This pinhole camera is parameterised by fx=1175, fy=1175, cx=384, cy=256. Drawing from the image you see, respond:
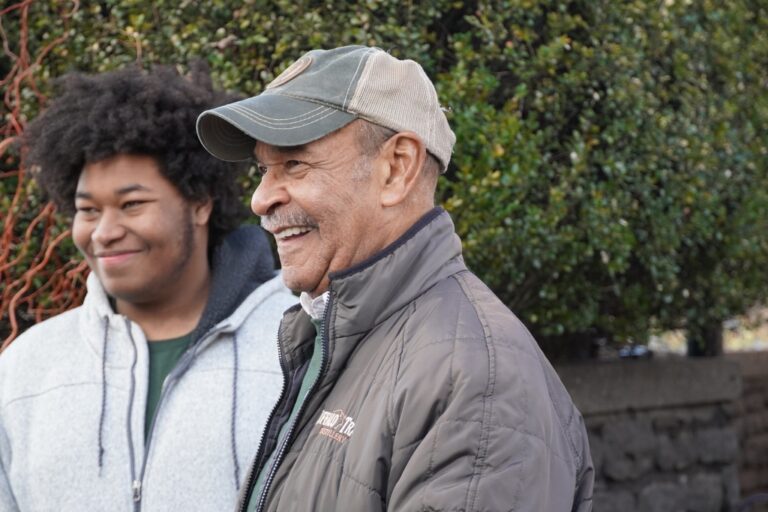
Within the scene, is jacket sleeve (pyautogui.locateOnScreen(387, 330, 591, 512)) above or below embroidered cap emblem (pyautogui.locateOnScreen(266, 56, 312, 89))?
below

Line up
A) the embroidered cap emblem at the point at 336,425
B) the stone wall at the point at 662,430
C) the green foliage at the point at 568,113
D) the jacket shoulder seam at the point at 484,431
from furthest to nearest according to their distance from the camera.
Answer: the stone wall at the point at 662,430 < the green foliage at the point at 568,113 < the embroidered cap emblem at the point at 336,425 < the jacket shoulder seam at the point at 484,431

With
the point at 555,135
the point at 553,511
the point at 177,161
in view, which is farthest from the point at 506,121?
the point at 553,511

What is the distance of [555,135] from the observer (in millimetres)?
4809

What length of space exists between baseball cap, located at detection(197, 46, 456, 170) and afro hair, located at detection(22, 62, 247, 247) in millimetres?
991

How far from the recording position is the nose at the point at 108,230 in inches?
126

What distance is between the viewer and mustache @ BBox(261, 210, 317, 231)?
2287 millimetres

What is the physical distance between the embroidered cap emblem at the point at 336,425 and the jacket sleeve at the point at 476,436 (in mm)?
133

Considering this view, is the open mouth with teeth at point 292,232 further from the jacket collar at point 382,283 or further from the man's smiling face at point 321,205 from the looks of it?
the jacket collar at point 382,283

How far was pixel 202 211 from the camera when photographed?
342cm

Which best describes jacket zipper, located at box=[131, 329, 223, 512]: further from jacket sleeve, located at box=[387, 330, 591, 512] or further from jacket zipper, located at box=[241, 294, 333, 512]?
jacket sleeve, located at box=[387, 330, 591, 512]

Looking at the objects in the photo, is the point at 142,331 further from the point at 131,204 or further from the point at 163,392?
the point at 131,204

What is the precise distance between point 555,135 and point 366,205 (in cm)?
270

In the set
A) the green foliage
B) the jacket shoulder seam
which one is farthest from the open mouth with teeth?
the green foliage

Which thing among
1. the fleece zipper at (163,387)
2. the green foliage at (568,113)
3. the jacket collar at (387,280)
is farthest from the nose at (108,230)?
the jacket collar at (387,280)
